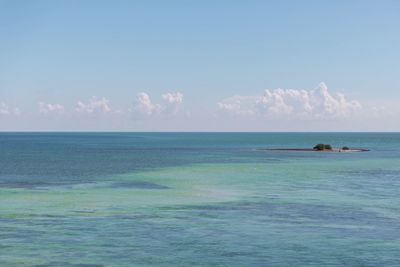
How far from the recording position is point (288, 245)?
29828mm

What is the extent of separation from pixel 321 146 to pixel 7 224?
11759cm

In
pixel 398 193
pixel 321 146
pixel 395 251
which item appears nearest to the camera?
pixel 395 251

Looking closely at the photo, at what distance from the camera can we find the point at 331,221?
3656cm

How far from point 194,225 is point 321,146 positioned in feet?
375

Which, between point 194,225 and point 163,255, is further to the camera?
point 194,225

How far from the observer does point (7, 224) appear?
1373 inches

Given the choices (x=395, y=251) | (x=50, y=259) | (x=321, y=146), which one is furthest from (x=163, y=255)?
(x=321, y=146)

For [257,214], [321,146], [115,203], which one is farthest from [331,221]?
[321,146]

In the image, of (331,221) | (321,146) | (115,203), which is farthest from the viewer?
(321,146)

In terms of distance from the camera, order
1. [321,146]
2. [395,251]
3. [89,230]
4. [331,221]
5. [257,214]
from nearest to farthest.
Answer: [395,251]
[89,230]
[331,221]
[257,214]
[321,146]

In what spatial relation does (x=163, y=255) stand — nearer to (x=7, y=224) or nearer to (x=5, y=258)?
(x=5, y=258)

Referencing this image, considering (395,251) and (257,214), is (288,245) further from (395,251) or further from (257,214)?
(257,214)

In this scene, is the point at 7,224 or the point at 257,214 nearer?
the point at 7,224

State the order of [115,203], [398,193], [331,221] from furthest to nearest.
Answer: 1. [398,193]
2. [115,203]
3. [331,221]
